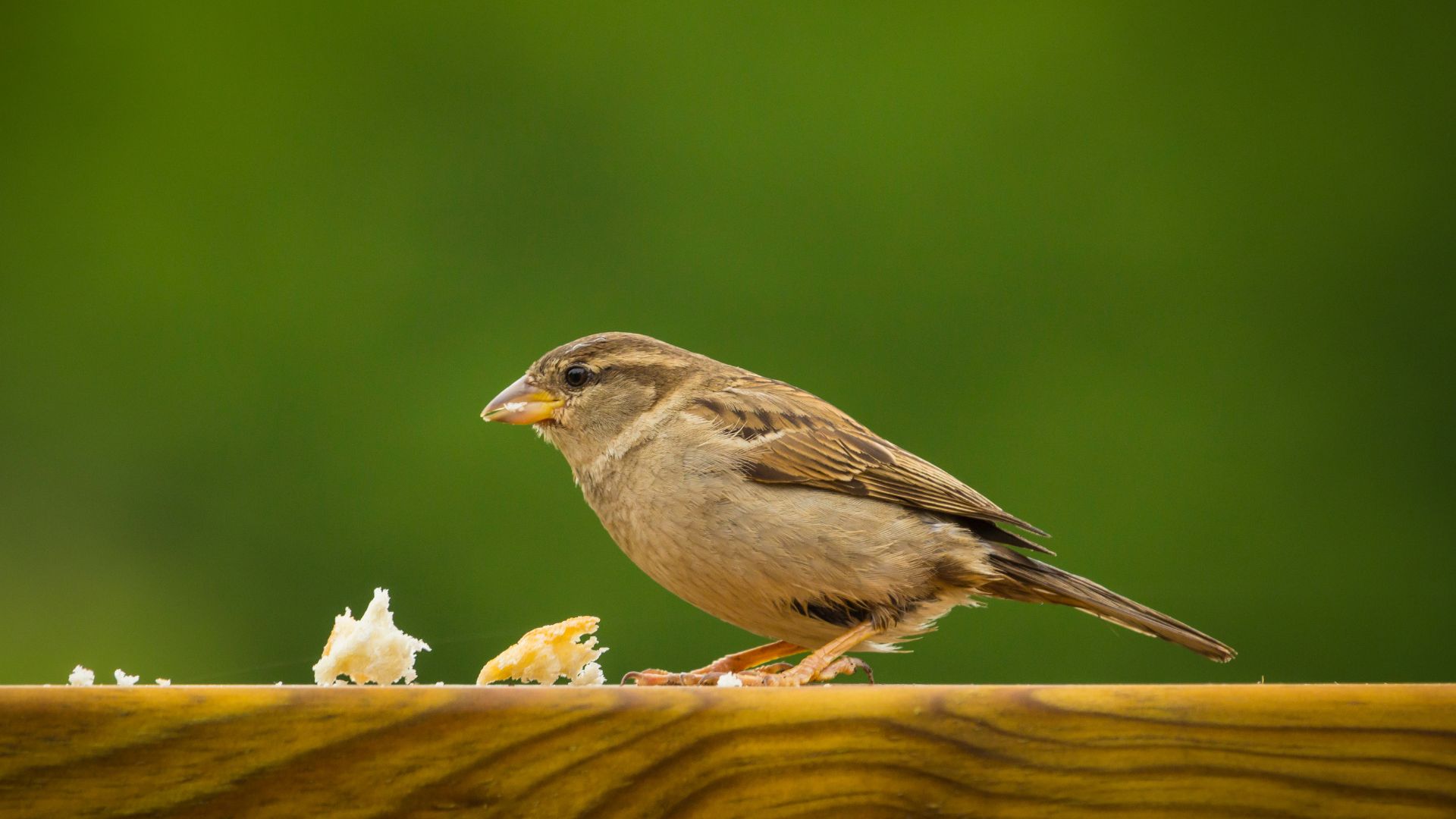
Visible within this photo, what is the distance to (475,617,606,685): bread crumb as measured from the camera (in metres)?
1.71

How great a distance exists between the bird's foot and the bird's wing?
0.28 metres

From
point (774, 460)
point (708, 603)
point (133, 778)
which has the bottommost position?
point (133, 778)

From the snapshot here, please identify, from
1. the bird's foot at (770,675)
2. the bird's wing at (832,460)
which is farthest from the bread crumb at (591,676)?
the bird's wing at (832,460)

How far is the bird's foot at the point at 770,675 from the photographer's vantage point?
183 centimetres

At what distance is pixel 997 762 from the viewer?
1124mm

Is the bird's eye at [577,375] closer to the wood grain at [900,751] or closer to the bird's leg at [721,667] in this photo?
the bird's leg at [721,667]

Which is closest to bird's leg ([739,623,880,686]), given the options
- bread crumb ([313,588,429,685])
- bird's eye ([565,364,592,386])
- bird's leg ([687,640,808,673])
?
bird's leg ([687,640,808,673])

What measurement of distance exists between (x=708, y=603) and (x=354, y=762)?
100 cm

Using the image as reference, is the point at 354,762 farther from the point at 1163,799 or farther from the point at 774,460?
the point at 774,460

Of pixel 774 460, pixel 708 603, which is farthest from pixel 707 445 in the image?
pixel 708 603

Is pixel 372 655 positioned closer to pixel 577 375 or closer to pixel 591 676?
pixel 591 676

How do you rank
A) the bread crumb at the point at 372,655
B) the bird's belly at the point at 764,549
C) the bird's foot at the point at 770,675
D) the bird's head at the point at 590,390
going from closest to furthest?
1. the bread crumb at the point at 372,655
2. the bird's foot at the point at 770,675
3. the bird's belly at the point at 764,549
4. the bird's head at the point at 590,390

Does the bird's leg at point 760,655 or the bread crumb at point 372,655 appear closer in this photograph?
the bread crumb at point 372,655

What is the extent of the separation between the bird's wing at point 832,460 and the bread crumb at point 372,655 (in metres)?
0.69
